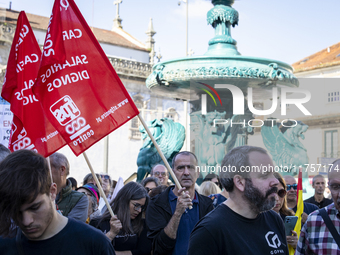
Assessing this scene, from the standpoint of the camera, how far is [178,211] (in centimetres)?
417

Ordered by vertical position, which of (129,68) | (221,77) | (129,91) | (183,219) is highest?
(129,68)


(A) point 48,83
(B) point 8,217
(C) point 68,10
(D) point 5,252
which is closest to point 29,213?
(B) point 8,217

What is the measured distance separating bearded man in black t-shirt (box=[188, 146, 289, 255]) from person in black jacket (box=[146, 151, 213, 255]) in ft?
3.69

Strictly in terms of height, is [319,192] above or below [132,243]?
above

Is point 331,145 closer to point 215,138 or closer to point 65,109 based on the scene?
point 65,109

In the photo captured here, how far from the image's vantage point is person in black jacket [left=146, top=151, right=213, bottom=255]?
4199mm

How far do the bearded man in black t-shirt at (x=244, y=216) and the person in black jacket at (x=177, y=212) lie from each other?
1125 mm

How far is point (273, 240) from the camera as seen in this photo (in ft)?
10.1

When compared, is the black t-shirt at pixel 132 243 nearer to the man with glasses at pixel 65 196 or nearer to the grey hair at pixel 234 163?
the man with glasses at pixel 65 196

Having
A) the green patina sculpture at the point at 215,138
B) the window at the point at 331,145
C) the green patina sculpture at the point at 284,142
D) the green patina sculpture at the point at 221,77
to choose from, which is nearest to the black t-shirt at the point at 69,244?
the window at the point at 331,145

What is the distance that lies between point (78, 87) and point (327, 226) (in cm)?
259

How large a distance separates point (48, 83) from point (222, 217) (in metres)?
2.54

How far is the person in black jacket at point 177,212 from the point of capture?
13.8ft

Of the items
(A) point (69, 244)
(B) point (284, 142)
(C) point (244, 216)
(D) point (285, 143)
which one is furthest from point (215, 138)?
(A) point (69, 244)
